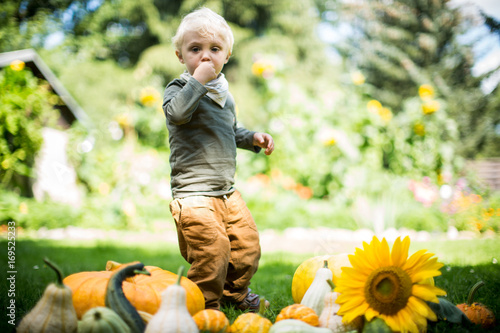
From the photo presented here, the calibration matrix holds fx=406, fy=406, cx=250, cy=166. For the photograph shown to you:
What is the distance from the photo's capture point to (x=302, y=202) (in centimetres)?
593

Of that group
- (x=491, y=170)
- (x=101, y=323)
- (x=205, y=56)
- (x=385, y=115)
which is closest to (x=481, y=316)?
(x=101, y=323)

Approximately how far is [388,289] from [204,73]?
120 centimetres

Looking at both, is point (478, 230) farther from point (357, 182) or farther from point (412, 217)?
point (357, 182)

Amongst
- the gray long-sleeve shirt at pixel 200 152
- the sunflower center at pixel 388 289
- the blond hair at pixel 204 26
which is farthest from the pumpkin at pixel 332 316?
the blond hair at pixel 204 26

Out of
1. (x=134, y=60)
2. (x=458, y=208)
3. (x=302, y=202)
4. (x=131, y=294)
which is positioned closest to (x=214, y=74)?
(x=131, y=294)

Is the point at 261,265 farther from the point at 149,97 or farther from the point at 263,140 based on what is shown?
the point at 149,97

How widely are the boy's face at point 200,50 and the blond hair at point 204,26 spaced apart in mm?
22

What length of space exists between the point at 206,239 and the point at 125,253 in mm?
2422

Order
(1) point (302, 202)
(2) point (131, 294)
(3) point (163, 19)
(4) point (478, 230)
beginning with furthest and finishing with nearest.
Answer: (3) point (163, 19)
(1) point (302, 202)
(4) point (478, 230)
(2) point (131, 294)

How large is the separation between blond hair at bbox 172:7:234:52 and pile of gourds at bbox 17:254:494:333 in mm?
1154

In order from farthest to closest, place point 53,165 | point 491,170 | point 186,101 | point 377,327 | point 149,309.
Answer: point 491,170, point 53,165, point 186,101, point 149,309, point 377,327

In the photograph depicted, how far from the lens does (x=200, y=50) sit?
2025 mm

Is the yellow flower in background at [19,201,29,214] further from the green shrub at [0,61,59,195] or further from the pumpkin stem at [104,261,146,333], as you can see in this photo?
the pumpkin stem at [104,261,146,333]

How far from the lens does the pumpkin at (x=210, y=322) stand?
1438 millimetres
